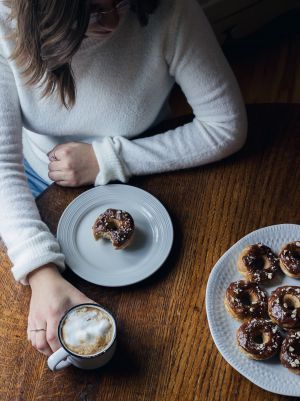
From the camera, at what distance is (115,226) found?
3.58 ft

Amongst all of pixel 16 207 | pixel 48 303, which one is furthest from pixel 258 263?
pixel 16 207

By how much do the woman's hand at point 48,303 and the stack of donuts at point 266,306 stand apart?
0.99ft

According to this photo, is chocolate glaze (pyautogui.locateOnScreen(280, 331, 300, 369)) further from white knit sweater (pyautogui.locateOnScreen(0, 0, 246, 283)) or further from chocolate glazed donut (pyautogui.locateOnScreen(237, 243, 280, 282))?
white knit sweater (pyautogui.locateOnScreen(0, 0, 246, 283))

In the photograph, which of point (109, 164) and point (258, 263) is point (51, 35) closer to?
point (109, 164)

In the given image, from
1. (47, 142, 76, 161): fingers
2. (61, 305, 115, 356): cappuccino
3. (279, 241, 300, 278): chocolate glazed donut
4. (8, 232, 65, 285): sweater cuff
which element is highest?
(47, 142, 76, 161): fingers

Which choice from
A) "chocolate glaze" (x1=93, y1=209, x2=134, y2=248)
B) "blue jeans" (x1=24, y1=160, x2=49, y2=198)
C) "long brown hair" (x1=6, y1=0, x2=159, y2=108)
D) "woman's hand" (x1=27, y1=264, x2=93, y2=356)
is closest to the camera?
"long brown hair" (x1=6, y1=0, x2=159, y2=108)

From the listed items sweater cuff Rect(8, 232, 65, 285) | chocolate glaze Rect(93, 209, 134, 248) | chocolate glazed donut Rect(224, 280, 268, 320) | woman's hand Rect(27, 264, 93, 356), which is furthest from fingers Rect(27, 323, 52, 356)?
chocolate glazed donut Rect(224, 280, 268, 320)

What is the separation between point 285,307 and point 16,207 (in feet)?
1.95

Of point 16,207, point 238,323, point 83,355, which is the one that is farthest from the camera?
point 16,207

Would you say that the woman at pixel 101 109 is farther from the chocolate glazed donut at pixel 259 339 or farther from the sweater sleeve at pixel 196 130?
the chocolate glazed donut at pixel 259 339

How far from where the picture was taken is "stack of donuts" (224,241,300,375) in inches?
37.5

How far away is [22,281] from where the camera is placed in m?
1.06

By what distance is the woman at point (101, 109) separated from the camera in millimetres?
1028

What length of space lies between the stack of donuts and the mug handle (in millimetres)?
320
